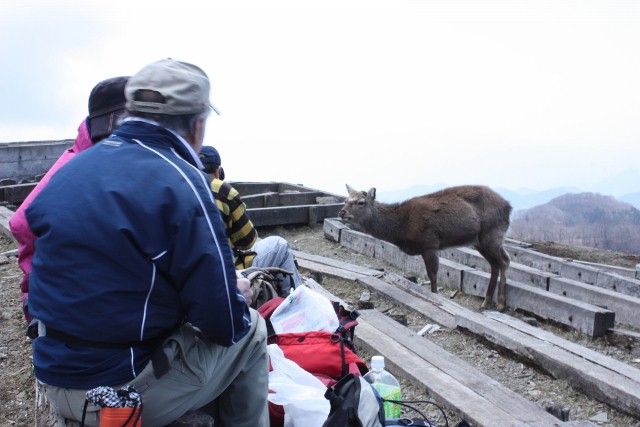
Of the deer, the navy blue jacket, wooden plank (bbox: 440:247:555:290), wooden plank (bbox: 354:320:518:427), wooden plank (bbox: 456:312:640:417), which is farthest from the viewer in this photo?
the deer

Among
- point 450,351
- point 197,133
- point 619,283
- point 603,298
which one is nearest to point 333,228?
point 619,283

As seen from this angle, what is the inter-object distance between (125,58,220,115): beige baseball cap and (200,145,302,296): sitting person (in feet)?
6.26

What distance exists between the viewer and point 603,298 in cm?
776

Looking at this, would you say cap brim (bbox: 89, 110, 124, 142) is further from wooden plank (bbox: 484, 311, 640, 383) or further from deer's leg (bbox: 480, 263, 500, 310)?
deer's leg (bbox: 480, 263, 500, 310)

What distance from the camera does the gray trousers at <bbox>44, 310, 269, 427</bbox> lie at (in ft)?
9.16

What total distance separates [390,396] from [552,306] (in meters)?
4.03

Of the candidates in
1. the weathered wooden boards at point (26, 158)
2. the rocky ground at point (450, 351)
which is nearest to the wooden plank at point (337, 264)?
the rocky ground at point (450, 351)

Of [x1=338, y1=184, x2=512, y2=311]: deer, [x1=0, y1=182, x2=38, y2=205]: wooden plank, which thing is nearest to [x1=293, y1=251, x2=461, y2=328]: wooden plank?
[x1=338, y1=184, x2=512, y2=311]: deer

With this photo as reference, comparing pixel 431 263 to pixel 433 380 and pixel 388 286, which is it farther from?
pixel 433 380

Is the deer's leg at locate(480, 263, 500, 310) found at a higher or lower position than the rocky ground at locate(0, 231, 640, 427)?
lower

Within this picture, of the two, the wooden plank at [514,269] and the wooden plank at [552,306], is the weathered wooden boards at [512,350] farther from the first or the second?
the wooden plank at [514,269]

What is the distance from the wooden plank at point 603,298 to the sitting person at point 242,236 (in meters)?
4.07

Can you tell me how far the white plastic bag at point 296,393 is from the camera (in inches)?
146

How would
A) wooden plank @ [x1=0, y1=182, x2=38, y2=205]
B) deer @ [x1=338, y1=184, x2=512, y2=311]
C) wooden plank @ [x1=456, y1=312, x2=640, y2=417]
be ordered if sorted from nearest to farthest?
wooden plank @ [x1=456, y1=312, x2=640, y2=417] < deer @ [x1=338, y1=184, x2=512, y2=311] < wooden plank @ [x1=0, y1=182, x2=38, y2=205]
